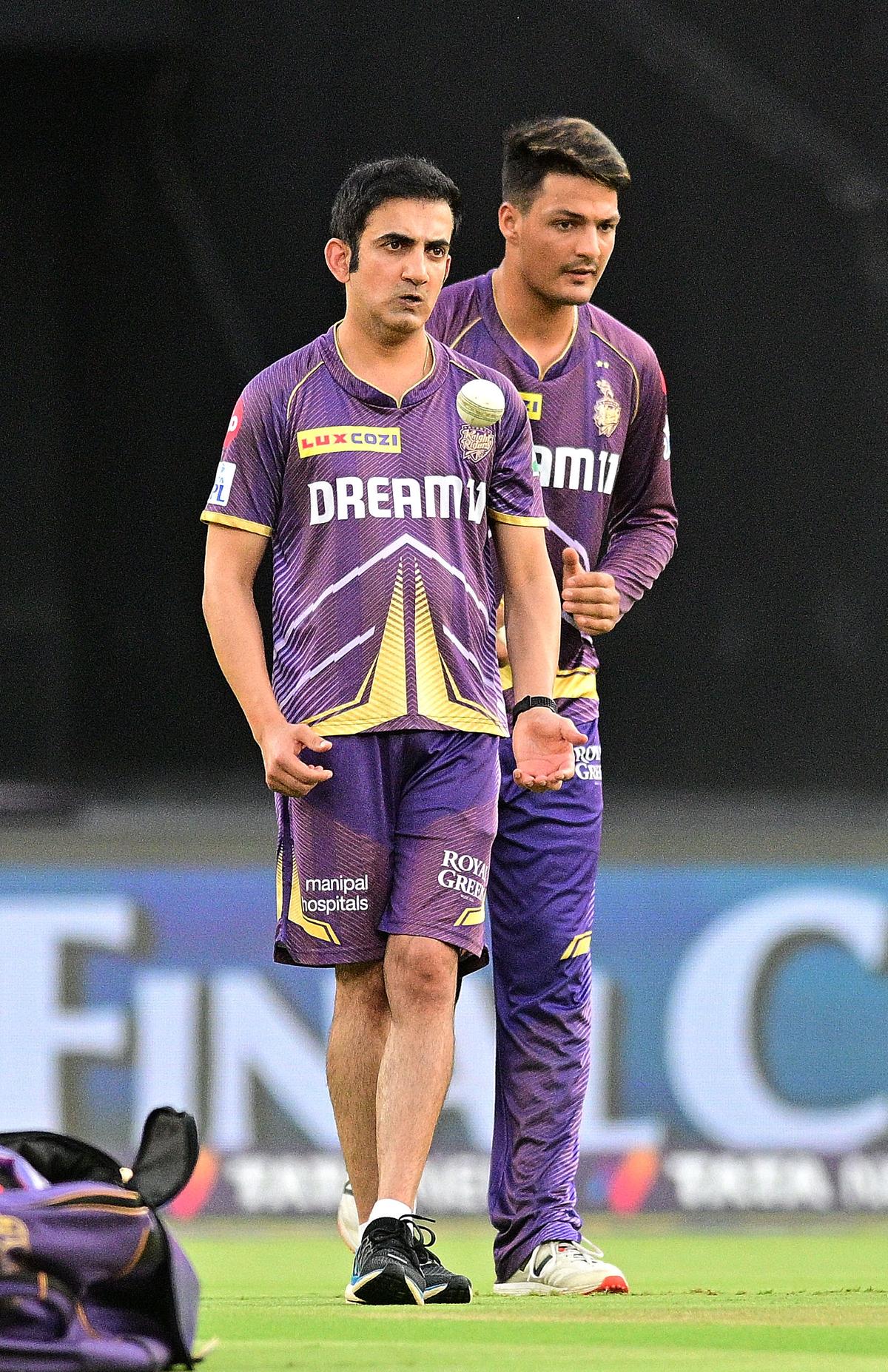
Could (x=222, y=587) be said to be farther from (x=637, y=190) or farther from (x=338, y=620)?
(x=637, y=190)

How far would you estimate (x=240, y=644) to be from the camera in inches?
157

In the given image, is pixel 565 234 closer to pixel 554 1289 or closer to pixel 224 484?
pixel 224 484

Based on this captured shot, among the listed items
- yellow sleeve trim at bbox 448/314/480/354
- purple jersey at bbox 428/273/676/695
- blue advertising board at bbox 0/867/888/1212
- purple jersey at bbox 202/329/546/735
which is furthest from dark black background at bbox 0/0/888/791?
purple jersey at bbox 202/329/546/735

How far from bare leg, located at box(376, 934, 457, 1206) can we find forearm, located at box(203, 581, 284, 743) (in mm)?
435

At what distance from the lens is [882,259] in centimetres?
736

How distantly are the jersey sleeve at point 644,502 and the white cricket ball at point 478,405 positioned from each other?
2.02 feet

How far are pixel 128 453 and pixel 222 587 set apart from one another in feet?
10.9

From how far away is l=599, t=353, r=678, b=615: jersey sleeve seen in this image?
4.66 meters

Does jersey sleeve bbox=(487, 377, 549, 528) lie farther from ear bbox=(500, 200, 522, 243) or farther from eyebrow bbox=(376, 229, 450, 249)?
ear bbox=(500, 200, 522, 243)

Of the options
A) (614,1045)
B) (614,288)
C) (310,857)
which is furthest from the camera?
(614,288)

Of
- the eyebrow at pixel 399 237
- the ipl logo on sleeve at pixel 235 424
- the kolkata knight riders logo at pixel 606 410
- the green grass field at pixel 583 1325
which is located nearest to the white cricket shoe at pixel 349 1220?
the green grass field at pixel 583 1325

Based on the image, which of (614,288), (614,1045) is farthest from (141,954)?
(614,288)

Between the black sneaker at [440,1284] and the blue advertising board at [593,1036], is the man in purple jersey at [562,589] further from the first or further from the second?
the blue advertising board at [593,1036]

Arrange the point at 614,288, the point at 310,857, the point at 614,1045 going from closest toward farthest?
the point at 310,857 → the point at 614,1045 → the point at 614,288
